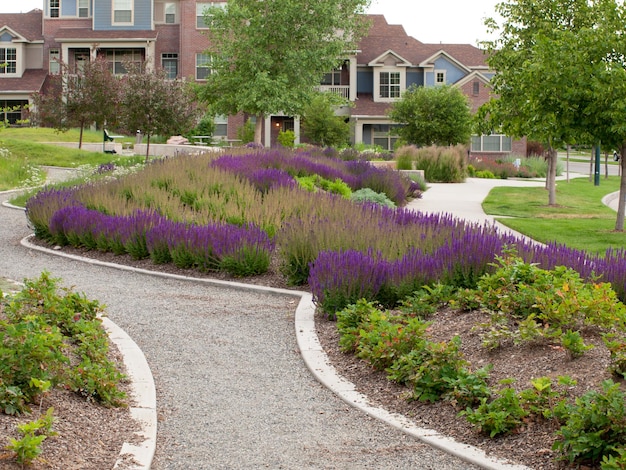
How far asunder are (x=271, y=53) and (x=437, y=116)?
10103 millimetres

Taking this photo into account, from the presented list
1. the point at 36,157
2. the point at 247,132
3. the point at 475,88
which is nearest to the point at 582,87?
the point at 36,157

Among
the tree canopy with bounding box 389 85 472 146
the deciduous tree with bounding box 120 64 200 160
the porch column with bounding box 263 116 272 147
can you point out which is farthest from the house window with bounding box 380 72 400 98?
the deciduous tree with bounding box 120 64 200 160

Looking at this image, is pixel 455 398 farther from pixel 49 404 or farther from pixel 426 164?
pixel 426 164

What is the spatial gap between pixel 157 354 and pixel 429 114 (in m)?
38.3

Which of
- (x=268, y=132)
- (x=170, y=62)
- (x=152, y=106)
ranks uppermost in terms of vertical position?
(x=170, y=62)

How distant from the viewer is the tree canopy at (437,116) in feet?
145

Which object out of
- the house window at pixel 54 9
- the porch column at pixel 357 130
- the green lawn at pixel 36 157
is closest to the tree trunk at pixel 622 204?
the green lawn at pixel 36 157

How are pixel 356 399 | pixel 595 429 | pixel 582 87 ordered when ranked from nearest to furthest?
pixel 595 429, pixel 356 399, pixel 582 87

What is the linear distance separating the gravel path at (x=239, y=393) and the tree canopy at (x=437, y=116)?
114 ft

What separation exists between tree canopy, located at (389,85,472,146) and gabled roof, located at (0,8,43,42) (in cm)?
2417

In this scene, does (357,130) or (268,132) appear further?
(357,130)

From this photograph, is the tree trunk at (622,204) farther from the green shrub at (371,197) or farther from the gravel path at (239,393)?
the gravel path at (239,393)

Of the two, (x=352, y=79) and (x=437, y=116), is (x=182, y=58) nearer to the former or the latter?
(x=352, y=79)

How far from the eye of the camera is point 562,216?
827 inches
